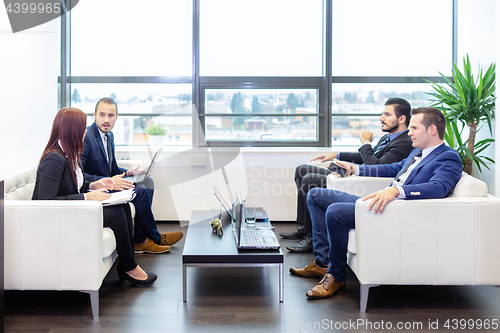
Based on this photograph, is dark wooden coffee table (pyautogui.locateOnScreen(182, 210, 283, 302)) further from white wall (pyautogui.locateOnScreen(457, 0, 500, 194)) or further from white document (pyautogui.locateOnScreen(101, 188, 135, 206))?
white wall (pyautogui.locateOnScreen(457, 0, 500, 194))

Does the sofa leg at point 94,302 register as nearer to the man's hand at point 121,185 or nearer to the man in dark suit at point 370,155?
the man's hand at point 121,185

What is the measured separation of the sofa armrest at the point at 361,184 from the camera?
12.5 feet

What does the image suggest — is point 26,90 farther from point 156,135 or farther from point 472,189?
point 472,189

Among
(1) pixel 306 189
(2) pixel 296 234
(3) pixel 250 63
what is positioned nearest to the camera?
(1) pixel 306 189

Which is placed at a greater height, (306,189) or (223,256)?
(306,189)

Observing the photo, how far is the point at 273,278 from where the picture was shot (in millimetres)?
3359

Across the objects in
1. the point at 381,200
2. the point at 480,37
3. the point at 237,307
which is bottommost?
the point at 237,307

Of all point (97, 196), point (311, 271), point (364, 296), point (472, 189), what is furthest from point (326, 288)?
point (97, 196)

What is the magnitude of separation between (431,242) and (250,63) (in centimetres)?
332

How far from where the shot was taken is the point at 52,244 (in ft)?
8.54

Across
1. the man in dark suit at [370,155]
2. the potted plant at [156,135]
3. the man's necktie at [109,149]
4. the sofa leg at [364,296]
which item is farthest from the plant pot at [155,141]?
the sofa leg at [364,296]

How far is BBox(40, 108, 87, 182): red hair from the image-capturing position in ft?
9.22

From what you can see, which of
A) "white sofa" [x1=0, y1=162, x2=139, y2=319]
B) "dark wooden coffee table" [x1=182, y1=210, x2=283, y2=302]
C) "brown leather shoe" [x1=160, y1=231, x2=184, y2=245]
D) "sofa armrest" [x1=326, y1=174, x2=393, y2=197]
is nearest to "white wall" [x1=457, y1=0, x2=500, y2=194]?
"sofa armrest" [x1=326, y1=174, x2=393, y2=197]

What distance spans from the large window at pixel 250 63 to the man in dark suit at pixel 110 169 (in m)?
1.49
